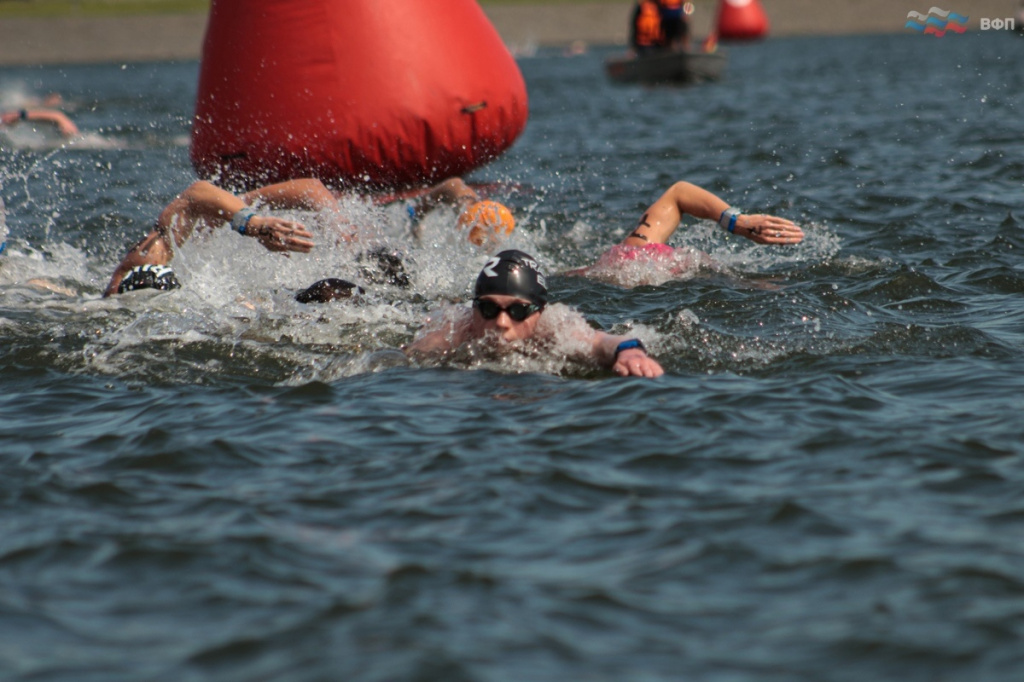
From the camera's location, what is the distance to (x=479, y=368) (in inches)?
285

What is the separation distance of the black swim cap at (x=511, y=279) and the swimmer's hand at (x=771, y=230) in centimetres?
207

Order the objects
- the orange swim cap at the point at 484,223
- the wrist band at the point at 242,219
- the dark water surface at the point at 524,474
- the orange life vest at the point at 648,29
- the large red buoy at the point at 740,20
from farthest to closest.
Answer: the large red buoy at the point at 740,20 < the orange life vest at the point at 648,29 < the orange swim cap at the point at 484,223 < the wrist band at the point at 242,219 < the dark water surface at the point at 524,474

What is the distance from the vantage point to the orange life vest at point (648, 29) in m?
34.5

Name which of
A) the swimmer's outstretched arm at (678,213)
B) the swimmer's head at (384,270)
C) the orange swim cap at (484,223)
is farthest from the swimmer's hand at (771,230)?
the swimmer's head at (384,270)

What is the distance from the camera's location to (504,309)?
275 inches

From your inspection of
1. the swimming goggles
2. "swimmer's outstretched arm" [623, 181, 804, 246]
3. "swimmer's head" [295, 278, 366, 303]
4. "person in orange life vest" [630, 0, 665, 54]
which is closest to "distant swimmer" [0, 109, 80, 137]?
"swimmer's head" [295, 278, 366, 303]

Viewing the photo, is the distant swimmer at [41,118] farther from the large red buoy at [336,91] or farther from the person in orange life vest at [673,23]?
the person in orange life vest at [673,23]

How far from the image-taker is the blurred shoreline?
53.8 metres

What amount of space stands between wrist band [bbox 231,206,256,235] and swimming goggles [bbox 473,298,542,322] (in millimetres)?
1971

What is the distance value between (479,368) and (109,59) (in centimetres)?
5301

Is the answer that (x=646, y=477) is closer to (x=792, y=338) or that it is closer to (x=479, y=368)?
(x=479, y=368)

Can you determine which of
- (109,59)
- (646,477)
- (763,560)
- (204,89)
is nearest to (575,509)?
(646,477)
